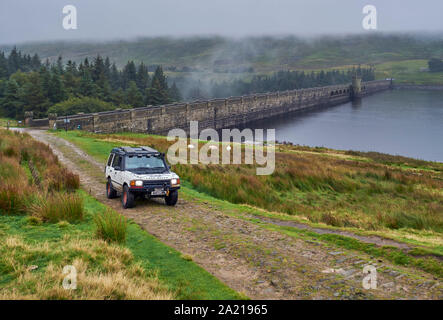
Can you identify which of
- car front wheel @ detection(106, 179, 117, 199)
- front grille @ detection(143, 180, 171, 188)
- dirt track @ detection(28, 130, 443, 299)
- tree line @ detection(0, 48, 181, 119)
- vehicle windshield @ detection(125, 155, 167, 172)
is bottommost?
dirt track @ detection(28, 130, 443, 299)

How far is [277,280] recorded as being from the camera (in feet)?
24.0

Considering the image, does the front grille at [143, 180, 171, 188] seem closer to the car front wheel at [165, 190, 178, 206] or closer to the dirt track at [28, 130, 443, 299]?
the car front wheel at [165, 190, 178, 206]

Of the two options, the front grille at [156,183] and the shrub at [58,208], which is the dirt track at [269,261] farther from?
the shrub at [58,208]

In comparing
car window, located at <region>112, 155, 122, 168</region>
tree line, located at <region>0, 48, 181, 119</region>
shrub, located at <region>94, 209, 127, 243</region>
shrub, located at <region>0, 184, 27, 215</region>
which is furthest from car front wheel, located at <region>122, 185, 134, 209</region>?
tree line, located at <region>0, 48, 181, 119</region>

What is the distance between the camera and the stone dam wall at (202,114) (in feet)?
158

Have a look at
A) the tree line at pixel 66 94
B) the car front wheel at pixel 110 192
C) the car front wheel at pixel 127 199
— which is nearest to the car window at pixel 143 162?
the car front wheel at pixel 127 199

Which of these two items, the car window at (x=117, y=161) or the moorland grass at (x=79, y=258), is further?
the car window at (x=117, y=161)

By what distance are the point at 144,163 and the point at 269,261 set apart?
6.59 metres

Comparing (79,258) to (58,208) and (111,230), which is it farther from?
(58,208)

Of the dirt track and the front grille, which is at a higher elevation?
the front grille

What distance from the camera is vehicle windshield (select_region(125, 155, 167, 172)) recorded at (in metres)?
13.2

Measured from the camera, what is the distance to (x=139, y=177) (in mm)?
12406

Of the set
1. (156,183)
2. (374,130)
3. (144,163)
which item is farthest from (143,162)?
(374,130)
